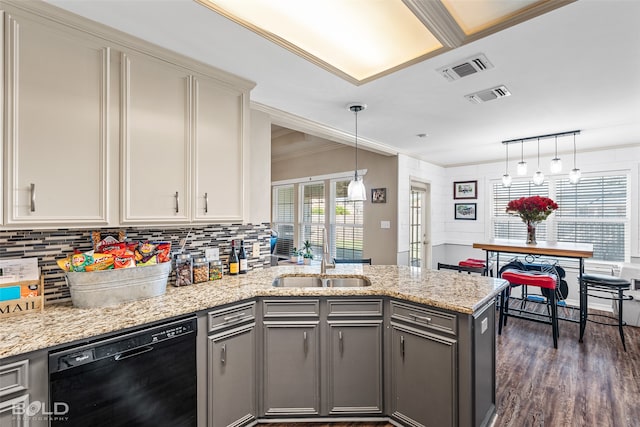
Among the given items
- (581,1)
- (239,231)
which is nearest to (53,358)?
(239,231)

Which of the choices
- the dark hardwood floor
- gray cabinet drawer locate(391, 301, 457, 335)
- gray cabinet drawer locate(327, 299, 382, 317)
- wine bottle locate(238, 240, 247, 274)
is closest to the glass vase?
the dark hardwood floor

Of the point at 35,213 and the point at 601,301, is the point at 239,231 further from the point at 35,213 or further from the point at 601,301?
the point at 601,301

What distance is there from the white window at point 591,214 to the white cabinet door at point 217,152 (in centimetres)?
511

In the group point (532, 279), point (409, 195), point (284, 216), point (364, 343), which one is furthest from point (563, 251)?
point (284, 216)

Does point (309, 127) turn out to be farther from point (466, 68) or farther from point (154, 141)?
point (154, 141)

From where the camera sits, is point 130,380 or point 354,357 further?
point 354,357

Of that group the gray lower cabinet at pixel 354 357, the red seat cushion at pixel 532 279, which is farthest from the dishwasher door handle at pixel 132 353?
the red seat cushion at pixel 532 279

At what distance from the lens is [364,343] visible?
2.03 meters

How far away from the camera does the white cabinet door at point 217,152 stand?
6.84 ft

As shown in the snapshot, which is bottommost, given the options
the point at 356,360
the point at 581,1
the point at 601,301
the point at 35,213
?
the point at 601,301

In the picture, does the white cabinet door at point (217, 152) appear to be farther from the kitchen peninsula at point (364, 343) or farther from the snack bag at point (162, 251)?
the kitchen peninsula at point (364, 343)

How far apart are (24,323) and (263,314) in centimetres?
118

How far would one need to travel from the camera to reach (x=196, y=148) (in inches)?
81.4

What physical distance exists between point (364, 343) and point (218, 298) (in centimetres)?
101
